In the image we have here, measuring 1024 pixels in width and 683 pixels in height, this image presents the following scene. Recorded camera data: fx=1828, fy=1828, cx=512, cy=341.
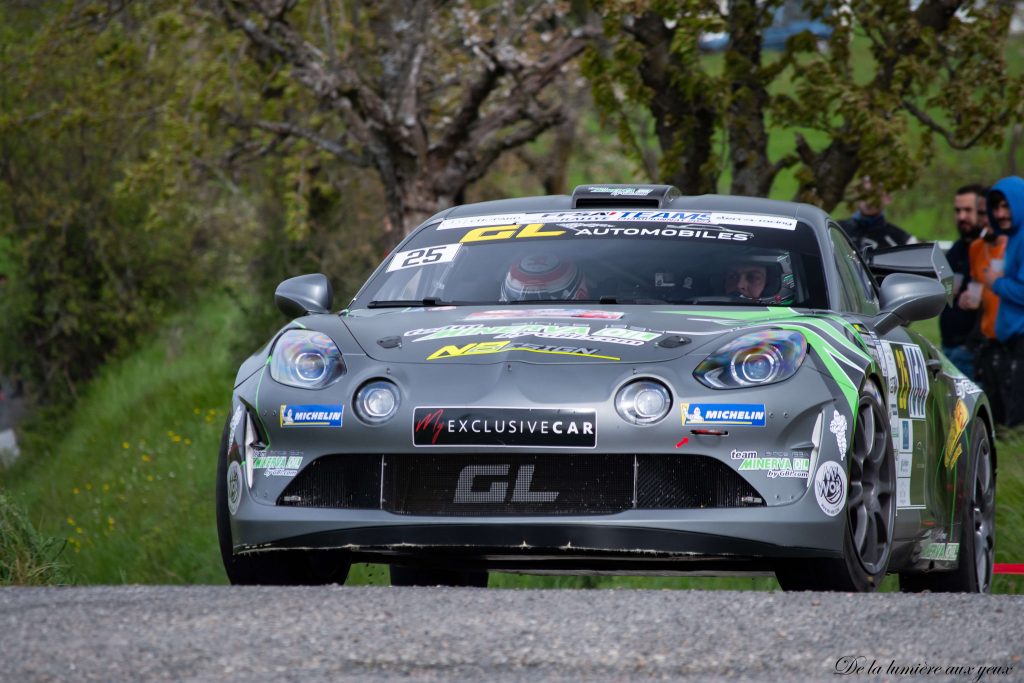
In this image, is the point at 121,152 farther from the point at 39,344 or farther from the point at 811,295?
the point at 811,295

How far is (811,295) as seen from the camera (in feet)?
20.8

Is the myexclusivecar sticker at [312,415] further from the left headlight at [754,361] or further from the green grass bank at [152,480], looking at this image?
the green grass bank at [152,480]

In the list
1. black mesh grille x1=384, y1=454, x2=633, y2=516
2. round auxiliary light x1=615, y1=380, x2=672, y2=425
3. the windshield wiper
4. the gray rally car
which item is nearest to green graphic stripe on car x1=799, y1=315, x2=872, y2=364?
the gray rally car

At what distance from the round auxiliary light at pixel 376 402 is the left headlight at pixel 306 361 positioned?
14 cm

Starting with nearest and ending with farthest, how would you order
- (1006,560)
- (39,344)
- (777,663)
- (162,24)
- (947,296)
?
(777,663)
(947,296)
(1006,560)
(162,24)
(39,344)

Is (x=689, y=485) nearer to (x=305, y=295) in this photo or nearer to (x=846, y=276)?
(x=846, y=276)

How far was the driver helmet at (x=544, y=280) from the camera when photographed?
6.40m

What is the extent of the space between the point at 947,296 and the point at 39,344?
2155 centimetres

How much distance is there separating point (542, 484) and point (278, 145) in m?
13.8

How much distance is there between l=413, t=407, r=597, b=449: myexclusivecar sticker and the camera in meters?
5.12

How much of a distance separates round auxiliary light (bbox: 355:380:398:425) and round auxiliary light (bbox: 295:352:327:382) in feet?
0.68

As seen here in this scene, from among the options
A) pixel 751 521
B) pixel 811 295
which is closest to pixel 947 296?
pixel 811 295

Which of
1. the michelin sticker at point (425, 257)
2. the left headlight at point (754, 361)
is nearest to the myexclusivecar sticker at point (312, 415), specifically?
the left headlight at point (754, 361)

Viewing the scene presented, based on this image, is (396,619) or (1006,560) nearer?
(396,619)
